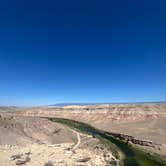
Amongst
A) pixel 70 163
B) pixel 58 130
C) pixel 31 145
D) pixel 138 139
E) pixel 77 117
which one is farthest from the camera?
pixel 77 117

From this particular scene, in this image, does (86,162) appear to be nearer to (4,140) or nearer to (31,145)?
(31,145)

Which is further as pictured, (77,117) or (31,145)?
(77,117)

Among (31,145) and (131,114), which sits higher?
(131,114)

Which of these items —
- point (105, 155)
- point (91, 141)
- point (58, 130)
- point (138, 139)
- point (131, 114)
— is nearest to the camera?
point (105, 155)

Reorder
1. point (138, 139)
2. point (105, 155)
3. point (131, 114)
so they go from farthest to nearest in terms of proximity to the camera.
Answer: point (131, 114) → point (138, 139) → point (105, 155)

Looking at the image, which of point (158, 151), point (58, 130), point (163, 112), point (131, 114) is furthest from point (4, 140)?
point (163, 112)

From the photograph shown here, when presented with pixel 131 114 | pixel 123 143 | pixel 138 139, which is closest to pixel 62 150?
pixel 123 143

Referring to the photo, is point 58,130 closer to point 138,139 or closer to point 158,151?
point 138,139

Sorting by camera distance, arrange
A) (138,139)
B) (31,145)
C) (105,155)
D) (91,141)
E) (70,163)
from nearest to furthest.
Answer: (70,163)
(105,155)
(31,145)
(91,141)
(138,139)

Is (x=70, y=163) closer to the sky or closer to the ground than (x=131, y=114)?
closer to the ground
